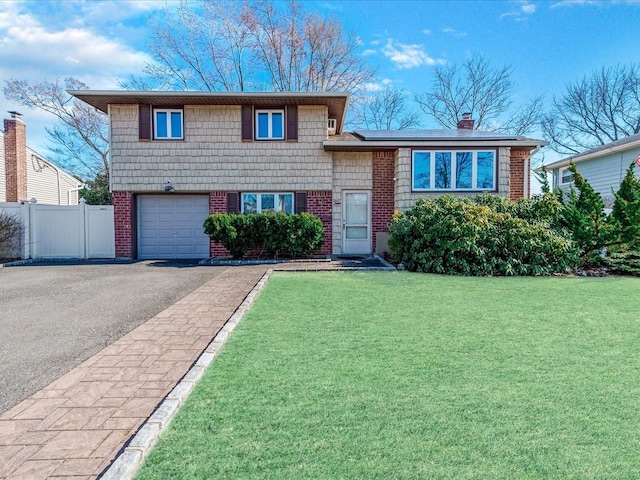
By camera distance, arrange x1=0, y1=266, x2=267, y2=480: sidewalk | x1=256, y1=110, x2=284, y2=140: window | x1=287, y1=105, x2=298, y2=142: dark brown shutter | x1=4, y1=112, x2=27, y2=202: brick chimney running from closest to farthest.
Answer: x1=0, y1=266, x2=267, y2=480: sidewalk < x1=287, y1=105, x2=298, y2=142: dark brown shutter < x1=256, y1=110, x2=284, y2=140: window < x1=4, y1=112, x2=27, y2=202: brick chimney

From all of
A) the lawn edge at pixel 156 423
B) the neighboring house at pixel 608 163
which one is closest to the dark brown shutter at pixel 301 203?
the lawn edge at pixel 156 423

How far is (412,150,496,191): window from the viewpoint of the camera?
12531mm

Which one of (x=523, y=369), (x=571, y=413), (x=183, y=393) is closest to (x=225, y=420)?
(x=183, y=393)

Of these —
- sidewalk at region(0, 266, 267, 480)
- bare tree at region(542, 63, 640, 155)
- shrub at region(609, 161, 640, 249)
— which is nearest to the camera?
sidewalk at region(0, 266, 267, 480)

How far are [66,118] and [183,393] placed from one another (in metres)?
26.5

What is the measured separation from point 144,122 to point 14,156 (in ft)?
33.3

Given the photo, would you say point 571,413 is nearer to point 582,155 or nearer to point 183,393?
point 183,393

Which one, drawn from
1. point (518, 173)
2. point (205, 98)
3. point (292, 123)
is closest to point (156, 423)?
point (292, 123)

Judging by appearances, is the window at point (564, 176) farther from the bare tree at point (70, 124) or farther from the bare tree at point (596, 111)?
the bare tree at point (70, 124)

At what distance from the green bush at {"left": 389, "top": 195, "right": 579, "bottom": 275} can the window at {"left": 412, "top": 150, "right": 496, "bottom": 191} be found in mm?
2663

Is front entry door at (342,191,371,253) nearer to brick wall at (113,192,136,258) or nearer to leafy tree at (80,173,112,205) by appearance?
brick wall at (113,192,136,258)

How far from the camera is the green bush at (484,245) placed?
31.2ft

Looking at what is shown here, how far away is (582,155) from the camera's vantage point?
1923 cm

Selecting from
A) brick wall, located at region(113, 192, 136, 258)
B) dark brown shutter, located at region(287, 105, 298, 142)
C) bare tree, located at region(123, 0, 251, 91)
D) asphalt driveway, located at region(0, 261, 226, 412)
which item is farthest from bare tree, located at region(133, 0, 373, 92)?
asphalt driveway, located at region(0, 261, 226, 412)
